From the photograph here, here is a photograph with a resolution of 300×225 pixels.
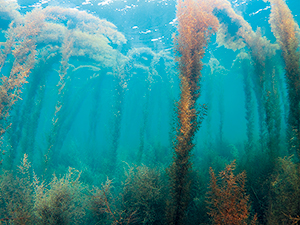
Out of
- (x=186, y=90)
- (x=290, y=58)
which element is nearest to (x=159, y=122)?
(x=290, y=58)

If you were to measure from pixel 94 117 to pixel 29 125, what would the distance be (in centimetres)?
583

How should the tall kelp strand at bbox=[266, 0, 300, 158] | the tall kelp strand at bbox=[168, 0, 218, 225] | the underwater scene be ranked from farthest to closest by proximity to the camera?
the tall kelp strand at bbox=[266, 0, 300, 158] < the underwater scene < the tall kelp strand at bbox=[168, 0, 218, 225]

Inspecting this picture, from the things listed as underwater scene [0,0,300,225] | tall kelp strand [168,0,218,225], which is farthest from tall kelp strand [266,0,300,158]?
tall kelp strand [168,0,218,225]

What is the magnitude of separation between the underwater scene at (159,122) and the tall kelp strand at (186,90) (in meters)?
0.03

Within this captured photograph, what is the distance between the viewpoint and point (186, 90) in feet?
14.2

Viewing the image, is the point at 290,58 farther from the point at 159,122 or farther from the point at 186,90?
the point at 159,122

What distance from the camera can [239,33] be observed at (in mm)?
8727

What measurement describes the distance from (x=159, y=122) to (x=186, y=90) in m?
13.1

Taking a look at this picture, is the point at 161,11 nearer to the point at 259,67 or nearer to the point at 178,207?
the point at 259,67

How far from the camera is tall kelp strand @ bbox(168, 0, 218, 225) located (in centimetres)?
377

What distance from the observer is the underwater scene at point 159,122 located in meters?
3.90

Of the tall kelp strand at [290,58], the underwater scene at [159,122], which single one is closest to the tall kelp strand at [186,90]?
the underwater scene at [159,122]

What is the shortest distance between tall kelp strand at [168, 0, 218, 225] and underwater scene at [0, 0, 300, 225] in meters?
0.03

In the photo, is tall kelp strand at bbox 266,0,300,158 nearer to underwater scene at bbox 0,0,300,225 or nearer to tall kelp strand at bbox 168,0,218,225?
underwater scene at bbox 0,0,300,225
